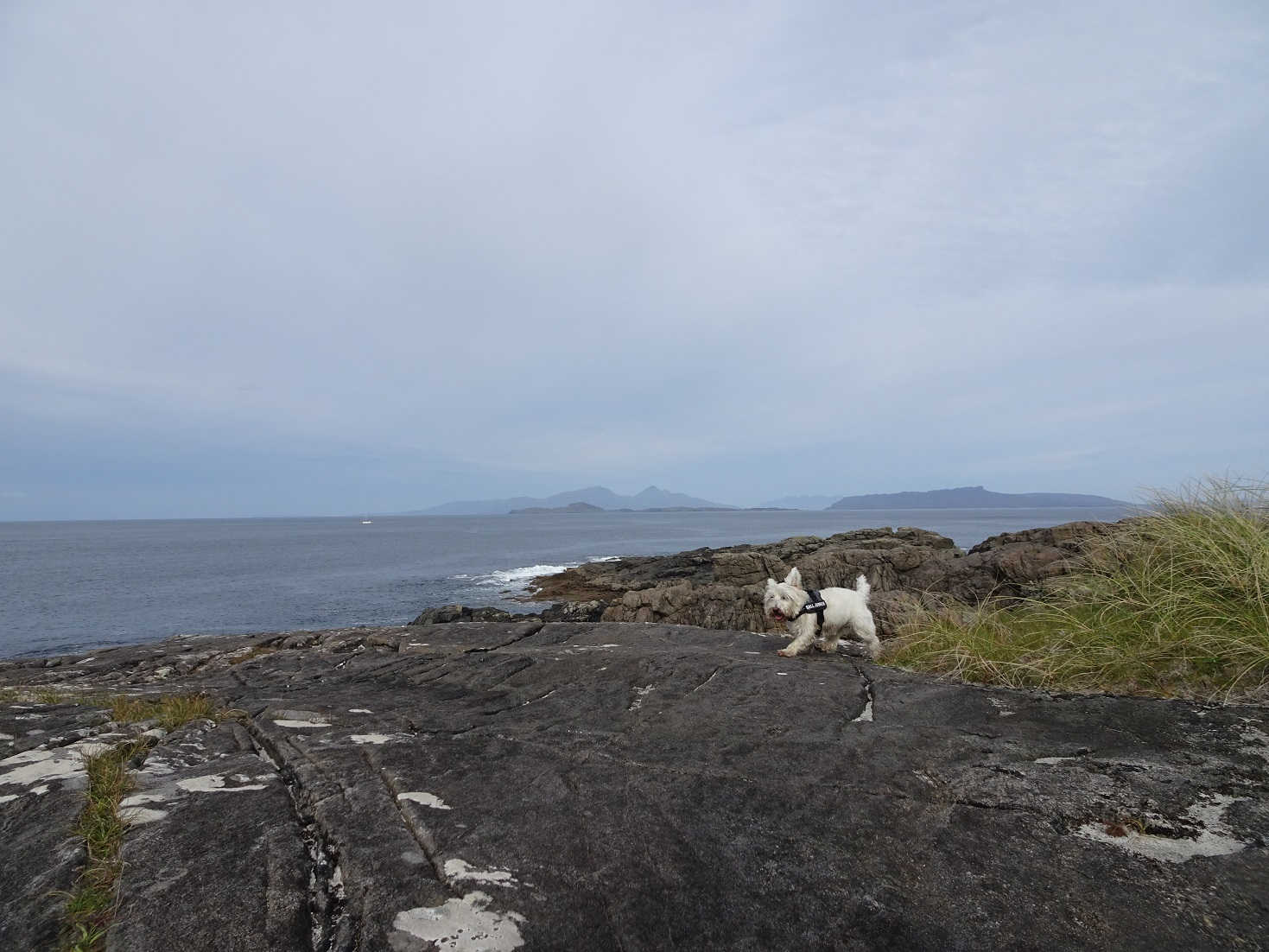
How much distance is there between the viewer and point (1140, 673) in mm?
5852

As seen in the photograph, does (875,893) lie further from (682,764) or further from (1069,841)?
(682,764)

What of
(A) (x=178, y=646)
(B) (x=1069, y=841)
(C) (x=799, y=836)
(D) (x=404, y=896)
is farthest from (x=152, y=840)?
(A) (x=178, y=646)

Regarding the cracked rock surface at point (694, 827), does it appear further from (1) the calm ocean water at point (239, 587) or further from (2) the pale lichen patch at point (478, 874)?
(1) the calm ocean water at point (239, 587)

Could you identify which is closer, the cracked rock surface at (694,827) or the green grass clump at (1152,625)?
the cracked rock surface at (694,827)

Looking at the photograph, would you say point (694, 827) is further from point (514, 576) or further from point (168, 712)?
point (514, 576)

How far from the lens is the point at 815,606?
25.6ft

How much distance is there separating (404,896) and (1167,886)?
349cm

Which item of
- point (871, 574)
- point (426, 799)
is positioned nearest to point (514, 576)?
point (871, 574)

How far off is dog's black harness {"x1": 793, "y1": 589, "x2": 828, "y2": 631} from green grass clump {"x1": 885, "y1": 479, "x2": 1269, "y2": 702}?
3.15 ft

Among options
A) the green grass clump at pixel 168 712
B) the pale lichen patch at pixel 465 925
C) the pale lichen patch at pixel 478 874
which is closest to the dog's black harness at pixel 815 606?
the pale lichen patch at pixel 478 874

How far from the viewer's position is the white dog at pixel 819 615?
25.7 feet

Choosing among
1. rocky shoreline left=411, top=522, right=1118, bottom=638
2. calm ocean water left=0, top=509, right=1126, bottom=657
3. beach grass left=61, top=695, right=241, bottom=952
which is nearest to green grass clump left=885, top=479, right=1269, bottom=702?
rocky shoreline left=411, top=522, right=1118, bottom=638

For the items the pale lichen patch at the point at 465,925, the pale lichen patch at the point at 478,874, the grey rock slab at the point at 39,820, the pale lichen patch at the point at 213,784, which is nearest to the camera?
the pale lichen patch at the point at 465,925

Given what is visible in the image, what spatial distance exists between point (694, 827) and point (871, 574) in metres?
24.8
